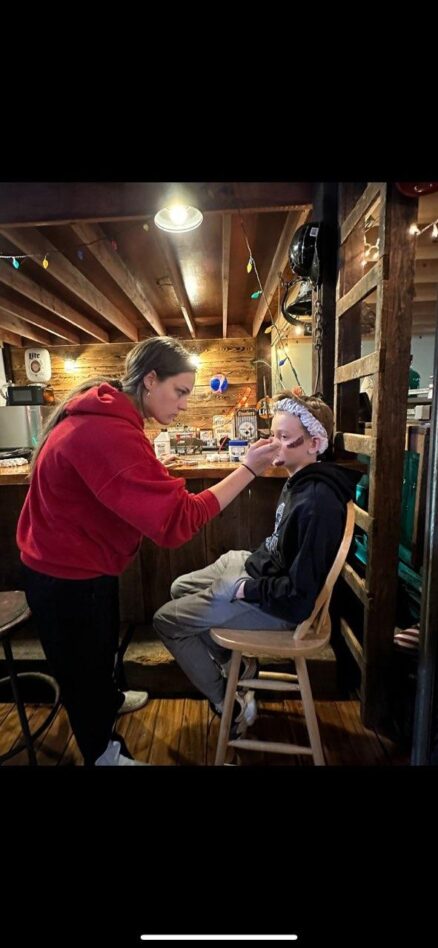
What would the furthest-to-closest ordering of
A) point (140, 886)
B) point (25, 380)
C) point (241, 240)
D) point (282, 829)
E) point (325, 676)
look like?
point (25, 380) < point (241, 240) < point (325, 676) < point (282, 829) < point (140, 886)

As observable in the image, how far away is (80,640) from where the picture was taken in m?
1.25

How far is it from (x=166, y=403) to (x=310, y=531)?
28.3 inches

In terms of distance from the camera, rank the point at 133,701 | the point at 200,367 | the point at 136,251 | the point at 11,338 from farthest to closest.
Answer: the point at 11,338 < the point at 200,367 < the point at 136,251 < the point at 133,701

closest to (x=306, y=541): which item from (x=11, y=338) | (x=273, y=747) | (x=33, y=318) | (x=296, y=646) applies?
(x=296, y=646)

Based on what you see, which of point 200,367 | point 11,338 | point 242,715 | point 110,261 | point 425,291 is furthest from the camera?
point 11,338

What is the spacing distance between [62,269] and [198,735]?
12.6ft

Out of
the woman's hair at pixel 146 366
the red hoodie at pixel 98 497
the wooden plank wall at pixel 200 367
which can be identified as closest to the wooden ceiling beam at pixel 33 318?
the wooden plank wall at pixel 200 367

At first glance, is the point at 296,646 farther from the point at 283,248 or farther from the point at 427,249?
the point at 427,249

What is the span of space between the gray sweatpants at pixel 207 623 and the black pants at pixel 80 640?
0.29 meters
